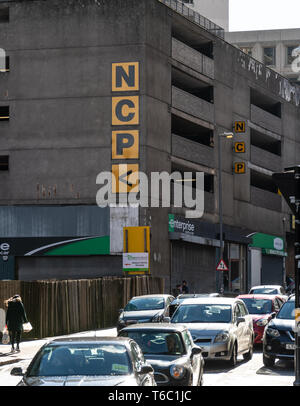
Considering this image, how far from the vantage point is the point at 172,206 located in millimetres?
52781

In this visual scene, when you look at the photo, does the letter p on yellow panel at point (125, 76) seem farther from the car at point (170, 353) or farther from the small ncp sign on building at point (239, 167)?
the car at point (170, 353)

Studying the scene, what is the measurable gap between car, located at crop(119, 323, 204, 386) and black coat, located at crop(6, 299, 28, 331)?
10.7 meters

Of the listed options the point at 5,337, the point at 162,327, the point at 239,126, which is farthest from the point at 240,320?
the point at 239,126

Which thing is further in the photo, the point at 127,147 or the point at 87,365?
the point at 127,147

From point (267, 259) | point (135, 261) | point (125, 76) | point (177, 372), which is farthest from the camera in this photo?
point (267, 259)

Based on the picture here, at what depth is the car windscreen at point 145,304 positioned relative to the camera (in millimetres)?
29734

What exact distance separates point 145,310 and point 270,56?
79803mm

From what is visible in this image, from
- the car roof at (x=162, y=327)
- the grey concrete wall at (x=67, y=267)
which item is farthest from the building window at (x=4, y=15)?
the car roof at (x=162, y=327)

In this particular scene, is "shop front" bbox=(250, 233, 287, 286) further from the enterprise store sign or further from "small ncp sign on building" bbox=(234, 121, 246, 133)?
the enterprise store sign

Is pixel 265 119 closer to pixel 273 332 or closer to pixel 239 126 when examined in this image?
pixel 239 126

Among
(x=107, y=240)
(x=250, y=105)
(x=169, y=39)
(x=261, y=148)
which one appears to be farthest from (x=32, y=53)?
(x=261, y=148)

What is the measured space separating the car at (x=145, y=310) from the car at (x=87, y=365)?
1633 centimetres

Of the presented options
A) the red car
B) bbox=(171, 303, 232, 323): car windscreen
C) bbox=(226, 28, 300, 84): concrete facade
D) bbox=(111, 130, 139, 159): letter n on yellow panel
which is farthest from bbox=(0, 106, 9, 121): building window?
bbox=(226, 28, 300, 84): concrete facade

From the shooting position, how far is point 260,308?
27.4 m
